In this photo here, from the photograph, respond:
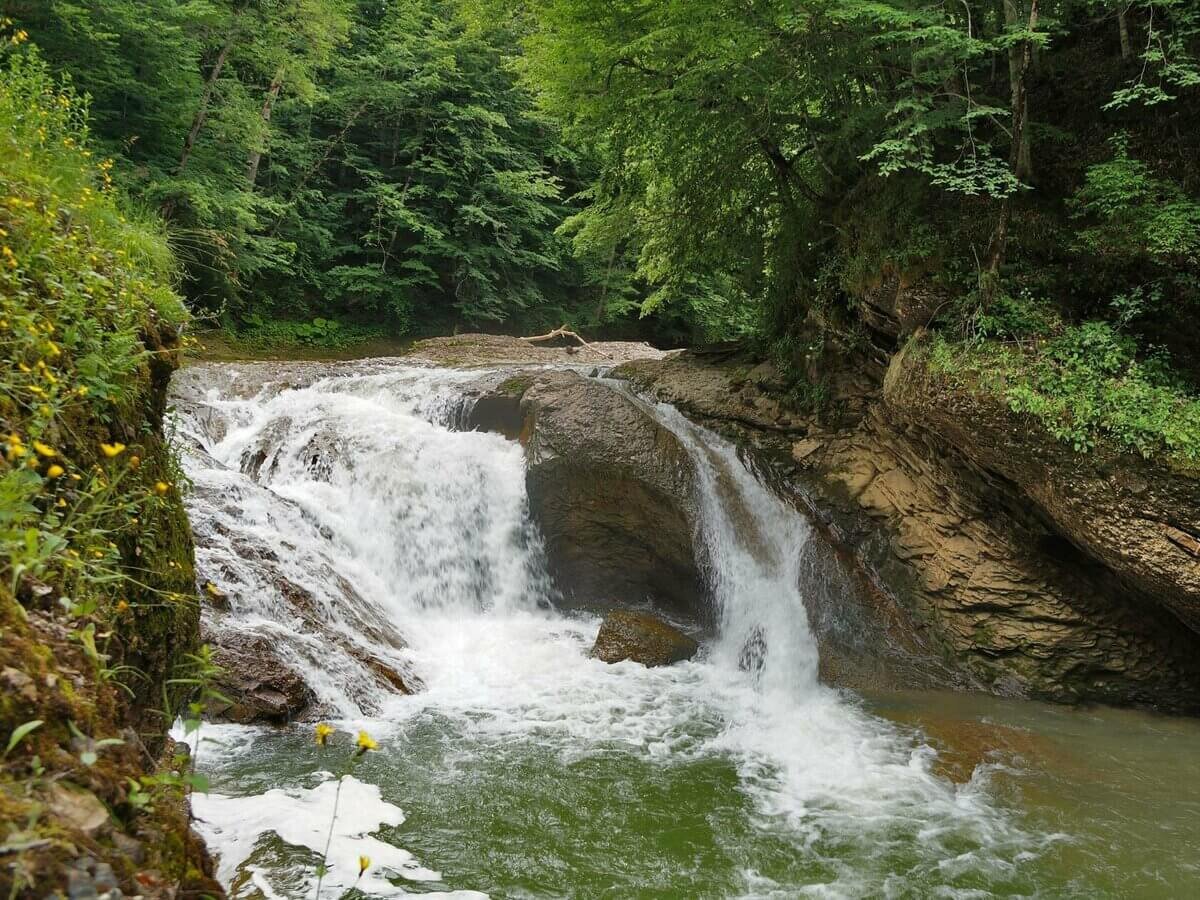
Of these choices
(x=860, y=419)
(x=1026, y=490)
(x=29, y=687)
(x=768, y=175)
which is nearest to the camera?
(x=29, y=687)

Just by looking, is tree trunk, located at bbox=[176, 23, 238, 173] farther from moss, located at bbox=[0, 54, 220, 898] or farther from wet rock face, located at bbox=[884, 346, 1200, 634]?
wet rock face, located at bbox=[884, 346, 1200, 634]

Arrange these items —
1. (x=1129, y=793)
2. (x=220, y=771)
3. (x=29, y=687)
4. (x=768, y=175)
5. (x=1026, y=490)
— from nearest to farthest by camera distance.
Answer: (x=29, y=687) < (x=220, y=771) < (x=1129, y=793) < (x=1026, y=490) < (x=768, y=175)

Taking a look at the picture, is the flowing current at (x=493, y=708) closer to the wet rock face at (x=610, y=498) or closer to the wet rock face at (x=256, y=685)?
the wet rock face at (x=256, y=685)

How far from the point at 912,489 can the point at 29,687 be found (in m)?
8.12

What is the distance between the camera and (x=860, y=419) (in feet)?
29.4

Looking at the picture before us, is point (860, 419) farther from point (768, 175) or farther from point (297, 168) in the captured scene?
point (297, 168)

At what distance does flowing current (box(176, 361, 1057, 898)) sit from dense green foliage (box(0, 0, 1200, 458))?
2.74 m

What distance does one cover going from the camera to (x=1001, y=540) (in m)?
7.73

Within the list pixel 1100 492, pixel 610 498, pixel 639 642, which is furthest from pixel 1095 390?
pixel 610 498

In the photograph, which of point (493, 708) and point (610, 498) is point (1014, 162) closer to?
point (610, 498)

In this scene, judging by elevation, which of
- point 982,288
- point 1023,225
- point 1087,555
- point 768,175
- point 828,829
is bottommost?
point 828,829

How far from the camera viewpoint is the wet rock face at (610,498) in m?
9.06

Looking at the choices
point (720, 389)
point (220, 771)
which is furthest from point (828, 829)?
point (720, 389)

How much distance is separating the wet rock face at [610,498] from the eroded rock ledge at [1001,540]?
1.41 m
